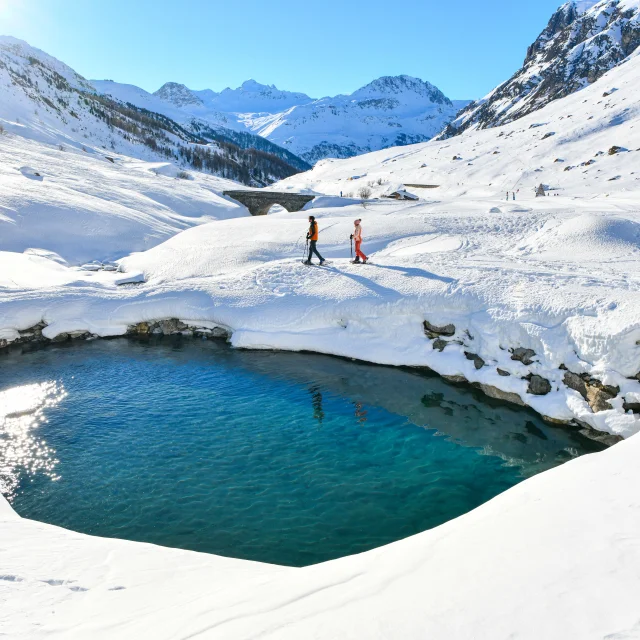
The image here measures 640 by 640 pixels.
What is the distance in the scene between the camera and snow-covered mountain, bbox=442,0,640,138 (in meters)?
112

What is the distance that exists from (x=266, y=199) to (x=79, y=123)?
6324 centimetres

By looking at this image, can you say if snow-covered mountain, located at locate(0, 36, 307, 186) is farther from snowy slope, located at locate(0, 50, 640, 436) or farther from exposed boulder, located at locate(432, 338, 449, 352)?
exposed boulder, located at locate(432, 338, 449, 352)

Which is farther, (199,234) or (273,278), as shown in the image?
(199,234)

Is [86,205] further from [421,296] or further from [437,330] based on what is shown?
[437,330]

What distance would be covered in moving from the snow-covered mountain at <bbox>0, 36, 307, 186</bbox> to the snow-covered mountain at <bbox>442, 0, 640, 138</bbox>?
67.1m

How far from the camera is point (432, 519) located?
8.98 meters

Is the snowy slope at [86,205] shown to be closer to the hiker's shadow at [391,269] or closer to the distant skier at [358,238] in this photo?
the distant skier at [358,238]

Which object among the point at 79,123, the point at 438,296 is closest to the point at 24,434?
the point at 438,296

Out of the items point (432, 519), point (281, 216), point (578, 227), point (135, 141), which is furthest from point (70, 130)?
point (432, 519)

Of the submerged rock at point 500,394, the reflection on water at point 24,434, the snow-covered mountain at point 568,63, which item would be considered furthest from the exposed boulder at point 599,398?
the snow-covered mountain at point 568,63

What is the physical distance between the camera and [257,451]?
11.1m

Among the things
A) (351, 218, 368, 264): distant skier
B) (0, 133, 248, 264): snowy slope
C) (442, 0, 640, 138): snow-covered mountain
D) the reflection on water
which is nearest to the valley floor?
(351, 218, 368, 264): distant skier

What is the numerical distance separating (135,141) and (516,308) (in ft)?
337

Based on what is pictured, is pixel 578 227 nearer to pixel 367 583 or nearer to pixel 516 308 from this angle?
pixel 516 308
